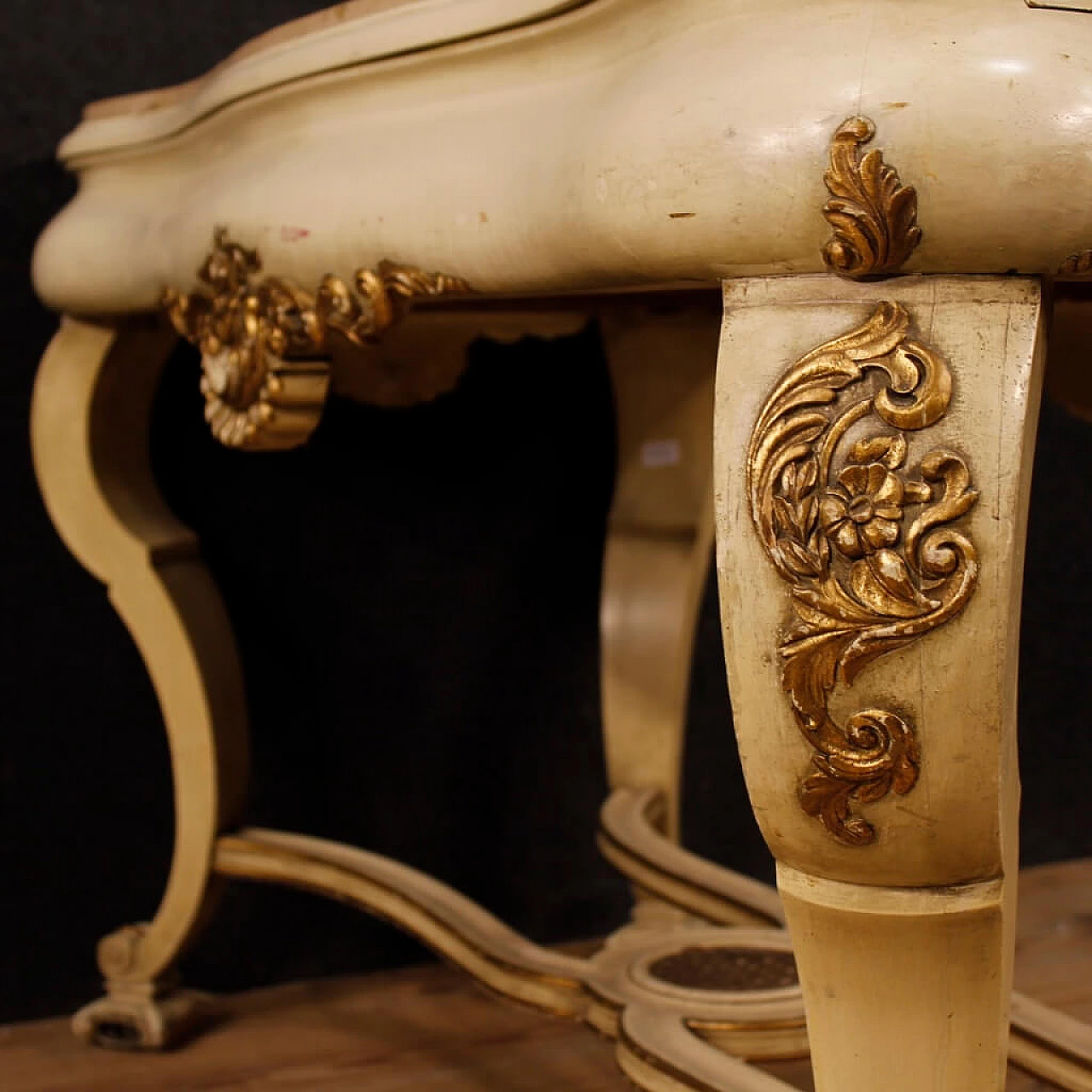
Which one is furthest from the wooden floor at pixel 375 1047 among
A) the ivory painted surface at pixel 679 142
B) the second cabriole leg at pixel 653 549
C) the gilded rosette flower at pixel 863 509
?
the gilded rosette flower at pixel 863 509

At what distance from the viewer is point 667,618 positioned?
148cm

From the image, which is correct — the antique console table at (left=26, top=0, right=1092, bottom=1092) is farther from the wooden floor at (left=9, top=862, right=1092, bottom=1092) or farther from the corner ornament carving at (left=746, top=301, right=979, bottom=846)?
the wooden floor at (left=9, top=862, right=1092, bottom=1092)

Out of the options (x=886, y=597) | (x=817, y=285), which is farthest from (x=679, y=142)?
(x=886, y=597)

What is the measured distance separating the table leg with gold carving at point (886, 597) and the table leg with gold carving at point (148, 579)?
0.78 m

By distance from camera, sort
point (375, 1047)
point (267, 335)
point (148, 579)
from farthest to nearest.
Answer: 1. point (375, 1047)
2. point (148, 579)
3. point (267, 335)

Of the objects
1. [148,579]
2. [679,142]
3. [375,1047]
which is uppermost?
[679,142]

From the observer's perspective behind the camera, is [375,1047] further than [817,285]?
Yes

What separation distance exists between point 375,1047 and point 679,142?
1004mm

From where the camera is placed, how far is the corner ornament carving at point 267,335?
831 millimetres

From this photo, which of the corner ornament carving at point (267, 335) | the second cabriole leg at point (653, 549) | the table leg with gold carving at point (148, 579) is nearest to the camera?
the corner ornament carving at point (267, 335)

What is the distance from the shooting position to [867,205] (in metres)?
0.55

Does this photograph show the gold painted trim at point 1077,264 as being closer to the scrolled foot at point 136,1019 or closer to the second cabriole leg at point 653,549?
the second cabriole leg at point 653,549

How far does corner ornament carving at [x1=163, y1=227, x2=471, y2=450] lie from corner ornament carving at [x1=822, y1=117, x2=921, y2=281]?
302mm

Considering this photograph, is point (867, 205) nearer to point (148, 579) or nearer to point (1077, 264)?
point (1077, 264)
